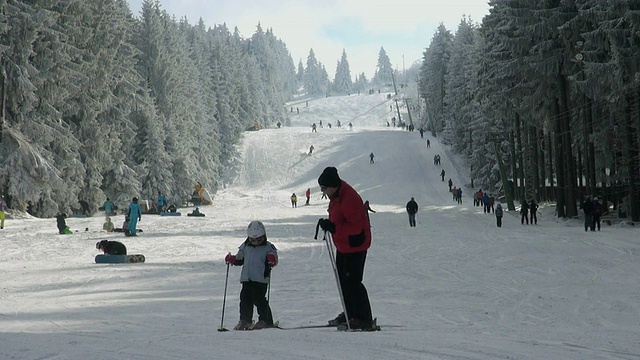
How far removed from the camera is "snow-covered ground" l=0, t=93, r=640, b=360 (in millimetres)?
6090

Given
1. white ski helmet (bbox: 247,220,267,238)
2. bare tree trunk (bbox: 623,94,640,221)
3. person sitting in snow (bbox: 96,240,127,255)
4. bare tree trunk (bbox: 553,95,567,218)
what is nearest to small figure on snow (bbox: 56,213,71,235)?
person sitting in snow (bbox: 96,240,127,255)

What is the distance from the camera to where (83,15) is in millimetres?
39562

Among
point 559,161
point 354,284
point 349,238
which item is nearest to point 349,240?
point 349,238

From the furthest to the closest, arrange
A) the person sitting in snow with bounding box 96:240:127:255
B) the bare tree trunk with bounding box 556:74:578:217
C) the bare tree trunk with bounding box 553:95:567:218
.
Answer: the bare tree trunk with bounding box 553:95:567:218 < the bare tree trunk with bounding box 556:74:578:217 < the person sitting in snow with bounding box 96:240:127:255

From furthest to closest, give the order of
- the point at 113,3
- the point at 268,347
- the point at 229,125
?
the point at 229,125 → the point at 113,3 → the point at 268,347

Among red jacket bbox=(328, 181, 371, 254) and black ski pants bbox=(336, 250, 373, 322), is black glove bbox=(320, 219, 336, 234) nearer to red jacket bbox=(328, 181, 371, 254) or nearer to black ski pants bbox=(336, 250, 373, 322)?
red jacket bbox=(328, 181, 371, 254)

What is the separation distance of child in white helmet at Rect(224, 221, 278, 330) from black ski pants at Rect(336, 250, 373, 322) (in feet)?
3.44

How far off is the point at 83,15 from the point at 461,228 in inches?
1028

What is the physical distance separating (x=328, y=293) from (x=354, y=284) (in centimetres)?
447

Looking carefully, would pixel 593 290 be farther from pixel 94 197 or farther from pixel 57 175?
pixel 94 197

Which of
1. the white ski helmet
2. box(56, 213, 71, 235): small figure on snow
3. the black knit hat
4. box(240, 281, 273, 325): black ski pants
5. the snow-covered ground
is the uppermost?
the black knit hat

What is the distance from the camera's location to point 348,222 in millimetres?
7477

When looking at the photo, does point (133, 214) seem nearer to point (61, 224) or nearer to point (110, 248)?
point (61, 224)

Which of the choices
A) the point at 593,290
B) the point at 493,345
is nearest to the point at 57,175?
the point at 593,290
